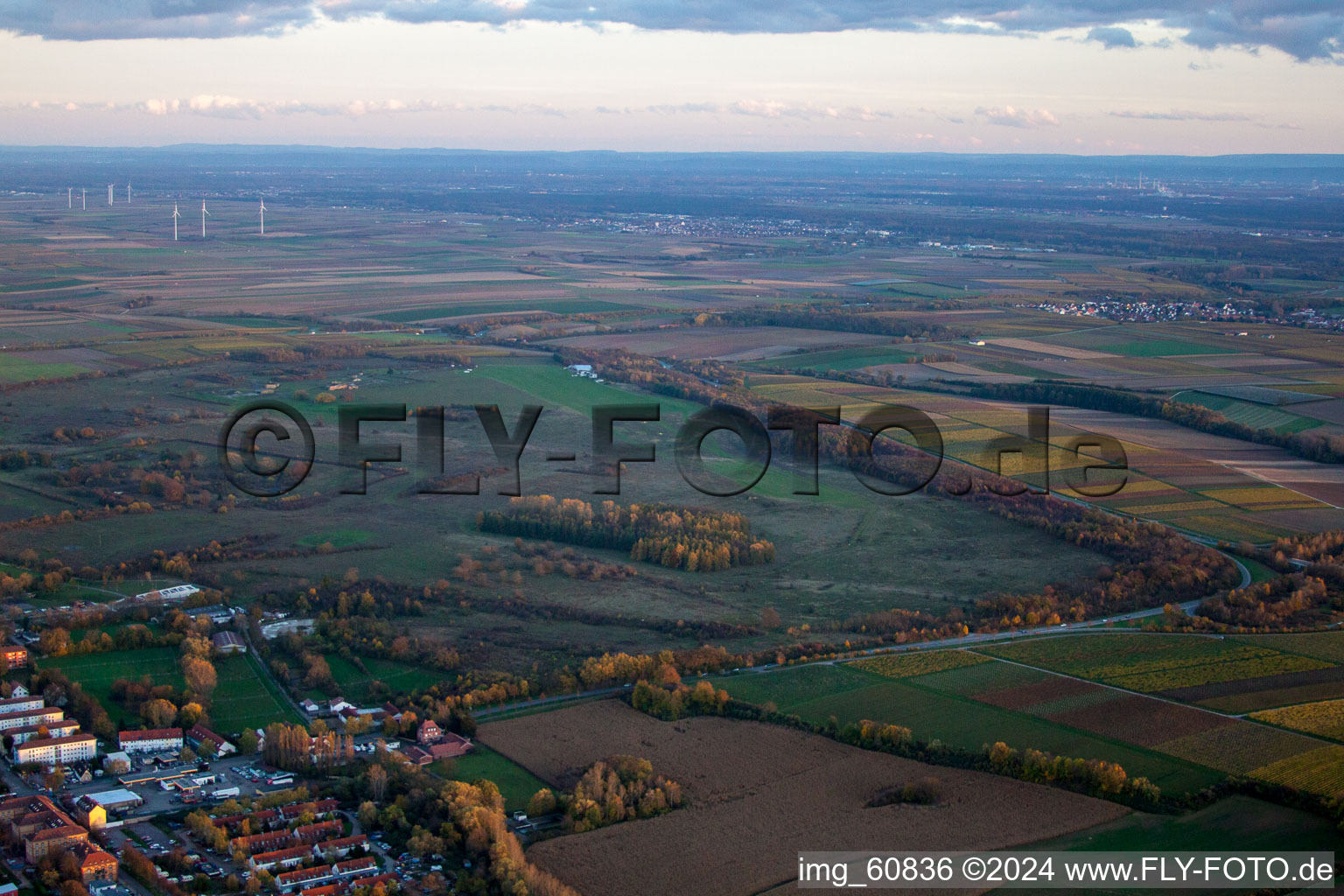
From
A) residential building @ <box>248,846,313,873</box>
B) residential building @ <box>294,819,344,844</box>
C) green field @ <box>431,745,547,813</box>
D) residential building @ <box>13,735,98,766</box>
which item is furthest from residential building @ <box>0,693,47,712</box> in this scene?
green field @ <box>431,745,547,813</box>

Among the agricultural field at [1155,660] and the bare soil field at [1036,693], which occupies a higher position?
Result: the agricultural field at [1155,660]

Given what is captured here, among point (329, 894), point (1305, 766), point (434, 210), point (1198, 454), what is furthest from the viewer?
point (434, 210)

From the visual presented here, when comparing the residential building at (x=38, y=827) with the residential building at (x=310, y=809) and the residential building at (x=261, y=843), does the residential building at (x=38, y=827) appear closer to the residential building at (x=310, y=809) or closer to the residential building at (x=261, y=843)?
the residential building at (x=261, y=843)

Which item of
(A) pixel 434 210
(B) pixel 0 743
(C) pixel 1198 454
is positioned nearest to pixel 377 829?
(B) pixel 0 743

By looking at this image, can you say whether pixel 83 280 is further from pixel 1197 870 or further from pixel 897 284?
pixel 1197 870

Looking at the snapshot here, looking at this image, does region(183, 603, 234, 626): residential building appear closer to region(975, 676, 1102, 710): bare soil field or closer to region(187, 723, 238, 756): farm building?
region(187, 723, 238, 756): farm building

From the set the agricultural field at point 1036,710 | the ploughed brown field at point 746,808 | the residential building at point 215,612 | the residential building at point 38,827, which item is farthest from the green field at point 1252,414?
the residential building at point 38,827
